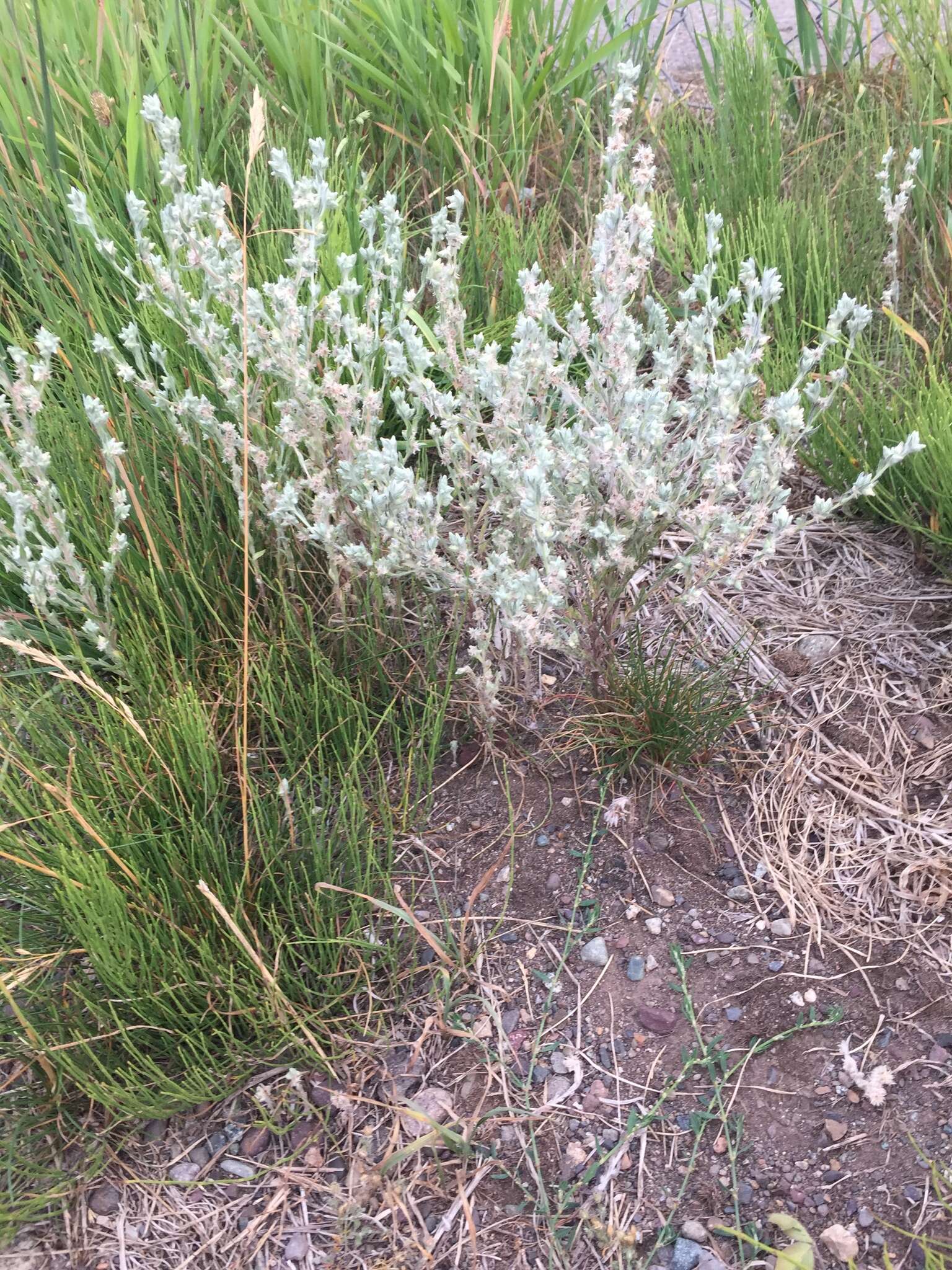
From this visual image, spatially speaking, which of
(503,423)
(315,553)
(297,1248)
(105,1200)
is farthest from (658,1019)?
(315,553)

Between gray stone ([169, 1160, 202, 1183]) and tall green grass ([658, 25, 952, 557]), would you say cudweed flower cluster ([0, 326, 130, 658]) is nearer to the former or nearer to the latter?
gray stone ([169, 1160, 202, 1183])

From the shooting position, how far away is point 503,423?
1603 millimetres

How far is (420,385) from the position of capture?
1.66m

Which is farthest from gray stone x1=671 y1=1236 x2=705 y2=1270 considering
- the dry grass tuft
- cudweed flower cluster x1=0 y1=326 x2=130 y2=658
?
cudweed flower cluster x1=0 y1=326 x2=130 y2=658

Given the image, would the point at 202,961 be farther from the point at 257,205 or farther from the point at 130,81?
the point at 130,81

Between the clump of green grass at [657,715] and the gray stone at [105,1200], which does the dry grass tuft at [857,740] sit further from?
the gray stone at [105,1200]

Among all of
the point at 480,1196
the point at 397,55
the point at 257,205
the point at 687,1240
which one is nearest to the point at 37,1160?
the point at 480,1196

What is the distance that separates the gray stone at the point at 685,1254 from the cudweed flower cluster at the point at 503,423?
86 centimetres

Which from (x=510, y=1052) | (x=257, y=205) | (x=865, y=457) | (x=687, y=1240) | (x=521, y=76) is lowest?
(x=687, y=1240)

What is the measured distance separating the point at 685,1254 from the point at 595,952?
44 cm

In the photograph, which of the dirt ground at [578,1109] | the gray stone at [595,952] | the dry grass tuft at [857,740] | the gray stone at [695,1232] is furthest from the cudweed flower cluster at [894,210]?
the gray stone at [695,1232]

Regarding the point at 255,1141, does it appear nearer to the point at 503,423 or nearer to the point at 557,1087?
the point at 557,1087

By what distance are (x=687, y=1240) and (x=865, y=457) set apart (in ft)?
4.73

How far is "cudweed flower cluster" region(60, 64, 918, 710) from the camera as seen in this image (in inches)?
60.5
